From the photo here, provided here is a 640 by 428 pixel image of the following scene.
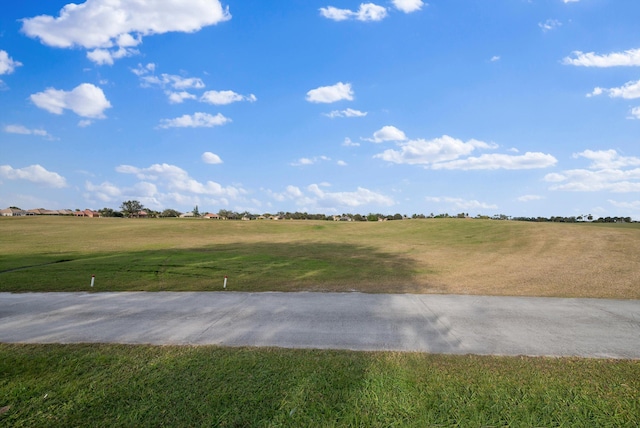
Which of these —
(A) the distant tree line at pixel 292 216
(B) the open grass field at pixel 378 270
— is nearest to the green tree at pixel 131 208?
(A) the distant tree line at pixel 292 216

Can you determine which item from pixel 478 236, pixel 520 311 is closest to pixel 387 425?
pixel 520 311

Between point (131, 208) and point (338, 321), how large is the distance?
81454 mm

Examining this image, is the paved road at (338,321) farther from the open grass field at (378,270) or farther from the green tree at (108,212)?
the green tree at (108,212)

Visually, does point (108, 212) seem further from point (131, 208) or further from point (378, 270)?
point (378, 270)

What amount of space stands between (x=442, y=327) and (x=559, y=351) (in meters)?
2.10

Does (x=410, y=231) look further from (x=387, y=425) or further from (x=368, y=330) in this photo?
(x=387, y=425)

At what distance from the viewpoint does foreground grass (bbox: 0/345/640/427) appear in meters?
4.18

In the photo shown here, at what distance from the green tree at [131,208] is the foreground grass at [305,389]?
258 ft

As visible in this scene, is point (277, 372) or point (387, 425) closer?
point (387, 425)

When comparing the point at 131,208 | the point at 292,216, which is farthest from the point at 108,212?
the point at 292,216

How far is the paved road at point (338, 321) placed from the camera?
656 centimetres

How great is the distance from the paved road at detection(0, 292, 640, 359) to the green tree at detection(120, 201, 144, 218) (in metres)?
72.4

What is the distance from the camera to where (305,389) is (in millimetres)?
4734

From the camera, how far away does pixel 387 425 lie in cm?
404
